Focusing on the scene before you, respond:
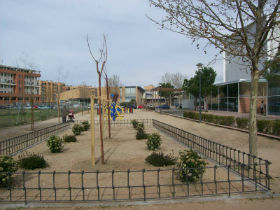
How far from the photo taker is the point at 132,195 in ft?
14.0

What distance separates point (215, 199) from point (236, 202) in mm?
347

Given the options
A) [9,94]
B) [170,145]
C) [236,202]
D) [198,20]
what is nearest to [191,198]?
[236,202]

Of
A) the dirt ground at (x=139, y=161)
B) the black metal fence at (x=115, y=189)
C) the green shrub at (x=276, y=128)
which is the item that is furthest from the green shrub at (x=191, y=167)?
the green shrub at (x=276, y=128)

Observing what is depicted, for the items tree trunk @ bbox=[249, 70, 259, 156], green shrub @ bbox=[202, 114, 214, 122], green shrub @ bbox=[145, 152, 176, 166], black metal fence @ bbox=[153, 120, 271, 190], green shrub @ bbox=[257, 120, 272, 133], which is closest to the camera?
black metal fence @ bbox=[153, 120, 271, 190]

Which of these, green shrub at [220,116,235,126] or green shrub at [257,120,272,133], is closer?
green shrub at [257,120,272,133]

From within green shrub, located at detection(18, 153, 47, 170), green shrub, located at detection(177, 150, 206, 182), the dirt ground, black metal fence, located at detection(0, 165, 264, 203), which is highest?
green shrub, located at detection(177, 150, 206, 182)

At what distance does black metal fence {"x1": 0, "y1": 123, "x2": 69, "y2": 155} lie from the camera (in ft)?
27.1

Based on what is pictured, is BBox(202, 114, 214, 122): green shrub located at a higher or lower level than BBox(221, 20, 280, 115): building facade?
lower

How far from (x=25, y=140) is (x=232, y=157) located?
827 centimetres

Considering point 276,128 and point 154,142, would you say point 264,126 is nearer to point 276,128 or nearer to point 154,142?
point 276,128

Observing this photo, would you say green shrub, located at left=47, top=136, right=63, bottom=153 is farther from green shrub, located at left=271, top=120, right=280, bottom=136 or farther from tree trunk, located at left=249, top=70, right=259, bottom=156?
green shrub, located at left=271, top=120, right=280, bottom=136

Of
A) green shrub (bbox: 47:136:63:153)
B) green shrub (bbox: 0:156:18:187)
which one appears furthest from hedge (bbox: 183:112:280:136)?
green shrub (bbox: 0:156:18:187)

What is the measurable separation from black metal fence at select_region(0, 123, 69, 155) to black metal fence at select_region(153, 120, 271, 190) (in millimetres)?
6257

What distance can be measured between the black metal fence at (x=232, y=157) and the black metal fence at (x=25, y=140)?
246 inches
